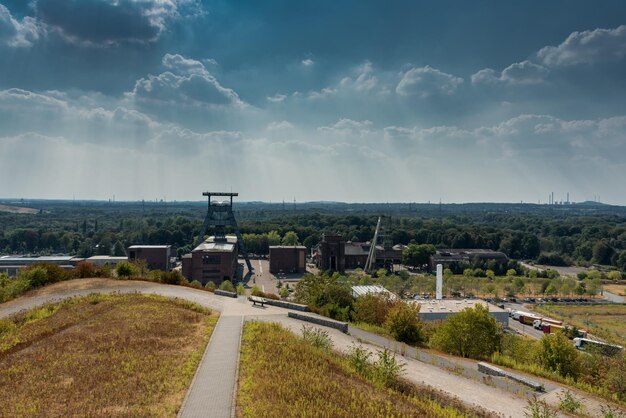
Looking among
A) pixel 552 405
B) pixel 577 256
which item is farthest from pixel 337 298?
pixel 577 256

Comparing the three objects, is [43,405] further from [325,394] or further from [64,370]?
[325,394]

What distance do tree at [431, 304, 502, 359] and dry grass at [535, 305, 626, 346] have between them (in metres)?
29.9

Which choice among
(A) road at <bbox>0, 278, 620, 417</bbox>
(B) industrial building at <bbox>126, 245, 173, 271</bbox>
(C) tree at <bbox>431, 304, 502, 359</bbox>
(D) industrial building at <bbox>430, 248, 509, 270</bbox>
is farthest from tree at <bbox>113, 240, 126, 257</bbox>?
(C) tree at <bbox>431, 304, 502, 359</bbox>

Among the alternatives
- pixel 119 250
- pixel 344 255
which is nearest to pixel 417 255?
pixel 344 255

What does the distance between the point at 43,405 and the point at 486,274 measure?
85224mm

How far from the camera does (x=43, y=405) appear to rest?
1092 cm

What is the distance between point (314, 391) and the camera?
458 inches

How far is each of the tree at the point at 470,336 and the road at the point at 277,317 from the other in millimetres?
4647

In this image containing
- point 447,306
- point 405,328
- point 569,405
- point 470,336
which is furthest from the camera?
point 447,306

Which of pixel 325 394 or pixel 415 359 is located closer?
pixel 325 394

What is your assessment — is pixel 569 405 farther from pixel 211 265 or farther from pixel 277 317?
pixel 211 265

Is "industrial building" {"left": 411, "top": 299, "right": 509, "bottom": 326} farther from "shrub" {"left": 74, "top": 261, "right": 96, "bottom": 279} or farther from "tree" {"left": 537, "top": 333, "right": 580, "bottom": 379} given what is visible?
"shrub" {"left": 74, "top": 261, "right": 96, "bottom": 279}

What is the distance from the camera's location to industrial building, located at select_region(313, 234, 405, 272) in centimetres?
8381

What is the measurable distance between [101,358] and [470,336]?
1781 cm
